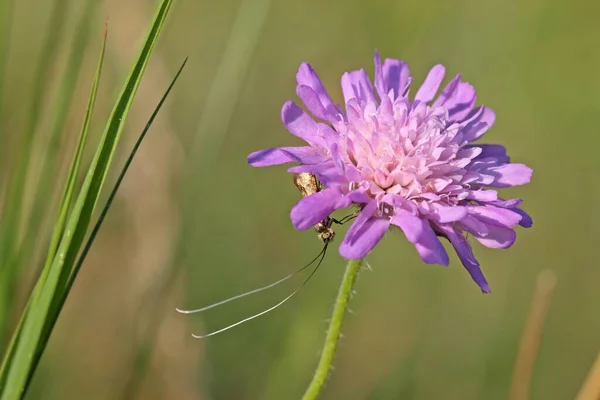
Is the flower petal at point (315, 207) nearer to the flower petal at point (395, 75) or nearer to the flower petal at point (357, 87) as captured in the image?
the flower petal at point (357, 87)

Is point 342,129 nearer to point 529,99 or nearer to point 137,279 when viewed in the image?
point 137,279

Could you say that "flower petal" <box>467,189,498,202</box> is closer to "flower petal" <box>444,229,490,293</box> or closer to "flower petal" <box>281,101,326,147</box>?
"flower petal" <box>444,229,490,293</box>

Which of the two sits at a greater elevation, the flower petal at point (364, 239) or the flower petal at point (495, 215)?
the flower petal at point (495, 215)

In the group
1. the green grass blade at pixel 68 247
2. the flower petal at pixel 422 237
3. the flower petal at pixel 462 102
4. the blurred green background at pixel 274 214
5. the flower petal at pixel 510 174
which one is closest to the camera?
the green grass blade at pixel 68 247

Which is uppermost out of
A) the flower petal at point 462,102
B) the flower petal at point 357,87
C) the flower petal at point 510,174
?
the flower petal at point 462,102

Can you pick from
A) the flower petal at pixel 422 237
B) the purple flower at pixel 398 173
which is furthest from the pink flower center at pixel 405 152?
the flower petal at pixel 422 237

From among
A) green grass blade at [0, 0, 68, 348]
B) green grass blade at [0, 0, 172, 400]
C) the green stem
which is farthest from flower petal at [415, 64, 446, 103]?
green grass blade at [0, 0, 68, 348]
